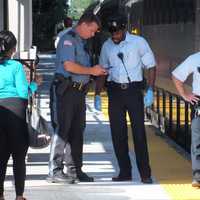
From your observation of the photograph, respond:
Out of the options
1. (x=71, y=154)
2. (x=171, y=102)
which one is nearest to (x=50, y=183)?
(x=71, y=154)

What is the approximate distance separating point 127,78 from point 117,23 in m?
0.64

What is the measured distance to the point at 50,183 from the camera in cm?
957

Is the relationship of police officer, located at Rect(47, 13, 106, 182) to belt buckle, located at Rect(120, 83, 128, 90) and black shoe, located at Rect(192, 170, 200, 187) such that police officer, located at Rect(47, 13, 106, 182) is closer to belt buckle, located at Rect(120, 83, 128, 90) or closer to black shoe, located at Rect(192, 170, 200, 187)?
belt buckle, located at Rect(120, 83, 128, 90)

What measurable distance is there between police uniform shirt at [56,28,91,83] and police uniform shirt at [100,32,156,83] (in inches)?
11.8

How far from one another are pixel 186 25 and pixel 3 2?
17.7ft

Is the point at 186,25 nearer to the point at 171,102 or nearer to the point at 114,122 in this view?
the point at 171,102

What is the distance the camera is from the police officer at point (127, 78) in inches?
374

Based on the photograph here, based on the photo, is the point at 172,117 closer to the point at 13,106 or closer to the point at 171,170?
the point at 171,170

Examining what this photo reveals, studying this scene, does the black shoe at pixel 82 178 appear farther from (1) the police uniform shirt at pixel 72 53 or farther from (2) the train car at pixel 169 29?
(2) the train car at pixel 169 29

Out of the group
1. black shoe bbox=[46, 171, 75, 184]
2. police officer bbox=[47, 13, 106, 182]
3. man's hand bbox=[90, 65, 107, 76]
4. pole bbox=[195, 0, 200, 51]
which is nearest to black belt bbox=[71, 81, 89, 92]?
police officer bbox=[47, 13, 106, 182]

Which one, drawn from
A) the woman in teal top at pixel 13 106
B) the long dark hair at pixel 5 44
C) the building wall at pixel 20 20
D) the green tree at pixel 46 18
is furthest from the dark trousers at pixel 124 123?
the green tree at pixel 46 18

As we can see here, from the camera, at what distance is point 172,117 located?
13898mm

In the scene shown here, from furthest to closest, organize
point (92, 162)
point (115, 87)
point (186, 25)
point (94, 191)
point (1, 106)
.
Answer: point (186, 25)
point (92, 162)
point (115, 87)
point (94, 191)
point (1, 106)

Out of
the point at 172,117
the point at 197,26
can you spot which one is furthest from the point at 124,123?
the point at 197,26
